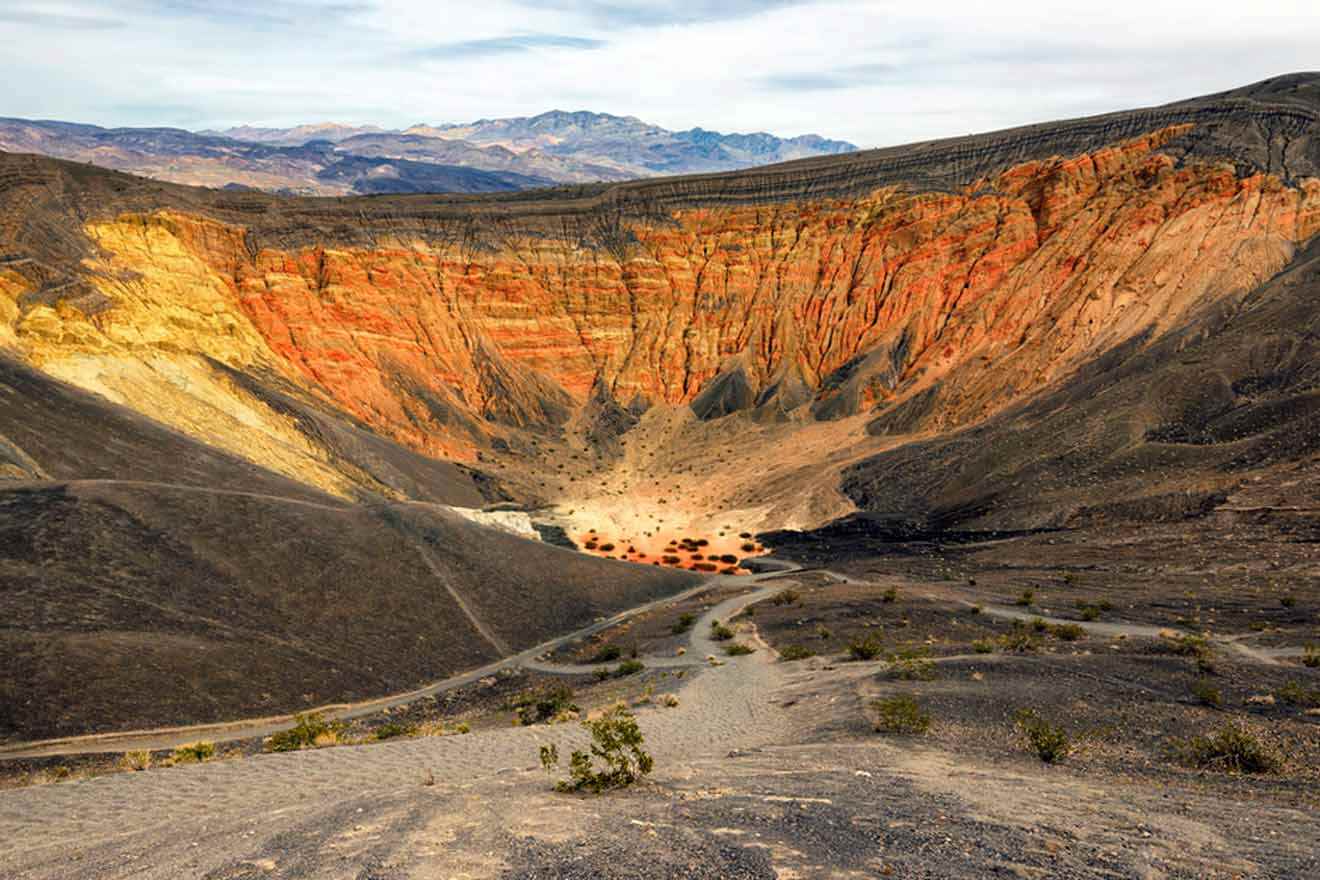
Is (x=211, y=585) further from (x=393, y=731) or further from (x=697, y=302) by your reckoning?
(x=697, y=302)

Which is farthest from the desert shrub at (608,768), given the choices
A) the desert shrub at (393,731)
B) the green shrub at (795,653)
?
the green shrub at (795,653)

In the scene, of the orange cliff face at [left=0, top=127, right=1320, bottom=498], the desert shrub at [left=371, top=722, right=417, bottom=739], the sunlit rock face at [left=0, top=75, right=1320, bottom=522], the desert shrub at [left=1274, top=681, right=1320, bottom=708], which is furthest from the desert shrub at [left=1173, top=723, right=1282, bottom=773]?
the orange cliff face at [left=0, top=127, right=1320, bottom=498]

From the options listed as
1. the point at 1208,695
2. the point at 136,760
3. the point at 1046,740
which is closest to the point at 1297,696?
the point at 1208,695

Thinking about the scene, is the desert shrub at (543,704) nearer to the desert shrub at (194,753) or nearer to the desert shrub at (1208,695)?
the desert shrub at (194,753)

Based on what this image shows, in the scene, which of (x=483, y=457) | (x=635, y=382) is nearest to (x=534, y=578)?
(x=483, y=457)

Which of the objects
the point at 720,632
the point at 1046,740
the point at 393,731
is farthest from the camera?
the point at 720,632

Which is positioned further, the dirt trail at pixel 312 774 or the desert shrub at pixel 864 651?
the desert shrub at pixel 864 651
